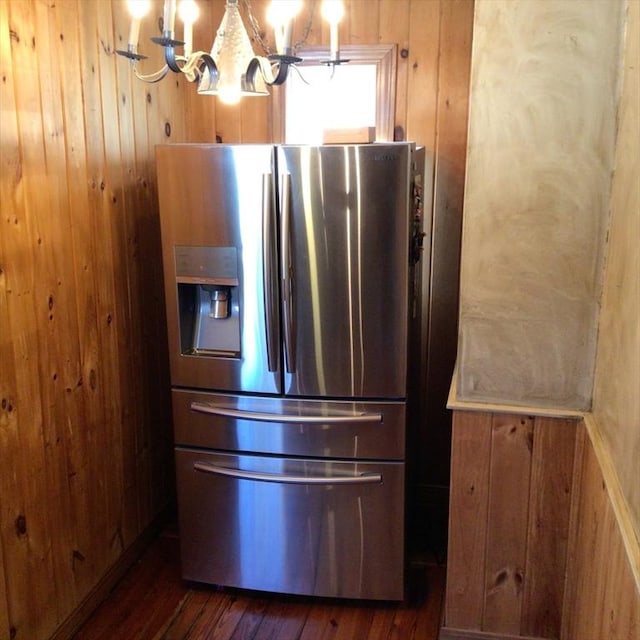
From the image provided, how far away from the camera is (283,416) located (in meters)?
2.40

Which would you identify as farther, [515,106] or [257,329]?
[257,329]

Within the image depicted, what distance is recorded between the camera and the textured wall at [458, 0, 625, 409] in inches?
74.7

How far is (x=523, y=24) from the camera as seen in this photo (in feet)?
6.28

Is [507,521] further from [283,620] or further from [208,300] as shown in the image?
[208,300]

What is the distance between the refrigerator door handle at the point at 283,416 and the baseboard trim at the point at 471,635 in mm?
697

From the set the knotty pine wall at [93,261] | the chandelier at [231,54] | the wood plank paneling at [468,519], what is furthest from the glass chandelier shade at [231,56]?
the wood plank paneling at [468,519]

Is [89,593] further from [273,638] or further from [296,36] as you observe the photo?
[296,36]

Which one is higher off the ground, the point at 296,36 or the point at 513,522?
the point at 296,36

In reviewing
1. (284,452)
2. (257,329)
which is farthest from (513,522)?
(257,329)

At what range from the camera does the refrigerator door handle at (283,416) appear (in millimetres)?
2363

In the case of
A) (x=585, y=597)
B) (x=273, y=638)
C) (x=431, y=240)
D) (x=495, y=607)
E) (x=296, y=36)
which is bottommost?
(x=273, y=638)

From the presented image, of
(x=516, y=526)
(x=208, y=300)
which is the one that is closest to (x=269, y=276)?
(x=208, y=300)

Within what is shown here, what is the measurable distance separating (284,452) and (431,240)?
1.07 metres

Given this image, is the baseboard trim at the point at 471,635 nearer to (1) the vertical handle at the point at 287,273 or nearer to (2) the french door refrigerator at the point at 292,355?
(2) the french door refrigerator at the point at 292,355
